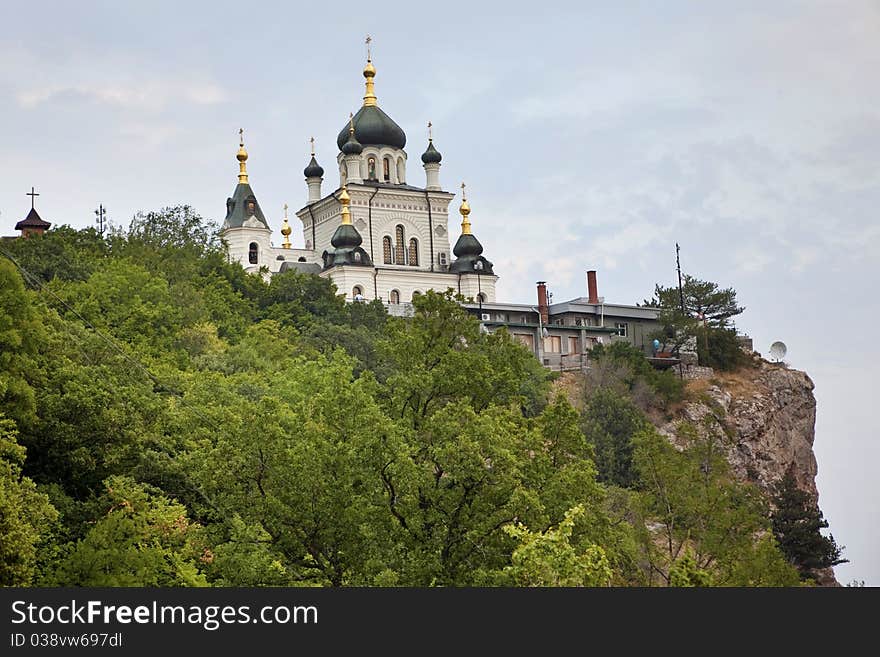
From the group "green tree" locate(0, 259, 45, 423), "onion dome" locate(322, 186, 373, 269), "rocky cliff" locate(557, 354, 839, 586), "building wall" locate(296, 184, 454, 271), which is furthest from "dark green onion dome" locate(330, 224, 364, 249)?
"green tree" locate(0, 259, 45, 423)

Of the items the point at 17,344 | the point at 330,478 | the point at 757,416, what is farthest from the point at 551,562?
the point at 757,416

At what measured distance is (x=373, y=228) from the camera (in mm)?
105312

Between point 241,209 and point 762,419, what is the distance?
35509 millimetres

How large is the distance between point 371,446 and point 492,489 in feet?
9.44

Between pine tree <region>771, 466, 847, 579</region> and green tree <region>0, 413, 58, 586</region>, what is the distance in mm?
38355

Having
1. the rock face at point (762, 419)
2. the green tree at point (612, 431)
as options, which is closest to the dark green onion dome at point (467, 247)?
the rock face at point (762, 419)

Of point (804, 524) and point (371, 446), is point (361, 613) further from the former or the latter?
point (804, 524)

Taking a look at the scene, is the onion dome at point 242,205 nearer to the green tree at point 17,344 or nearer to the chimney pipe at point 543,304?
the chimney pipe at point 543,304

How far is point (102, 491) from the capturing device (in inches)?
1709

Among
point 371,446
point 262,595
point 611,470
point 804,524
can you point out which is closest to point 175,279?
point 611,470

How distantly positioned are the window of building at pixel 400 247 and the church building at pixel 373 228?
2.5 inches

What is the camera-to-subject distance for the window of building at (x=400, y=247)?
106 m

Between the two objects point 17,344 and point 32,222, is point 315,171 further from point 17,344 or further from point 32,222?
point 17,344

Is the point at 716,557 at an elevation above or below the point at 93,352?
below
